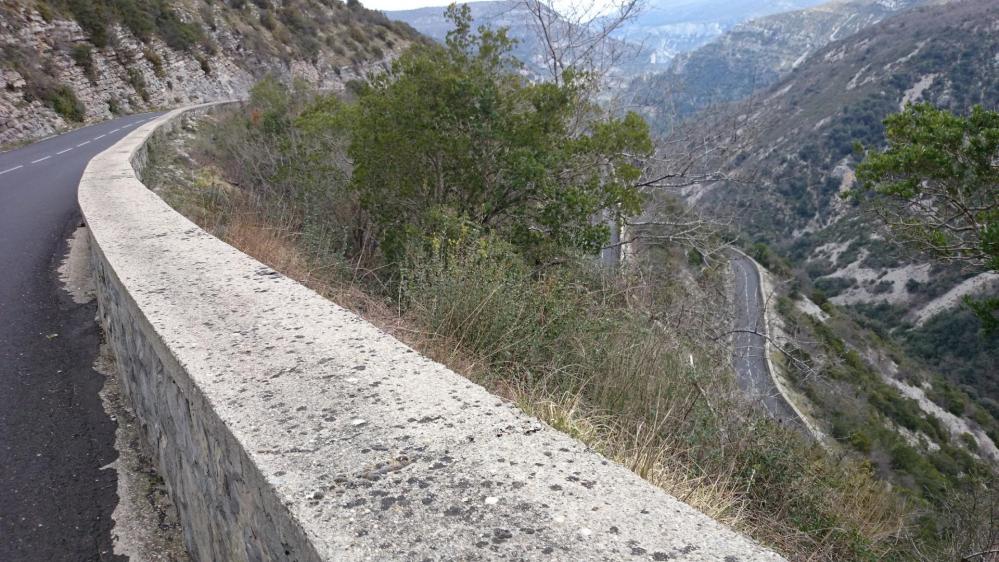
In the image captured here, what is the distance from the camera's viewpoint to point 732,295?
1184cm

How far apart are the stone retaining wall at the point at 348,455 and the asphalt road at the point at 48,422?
0.33 m

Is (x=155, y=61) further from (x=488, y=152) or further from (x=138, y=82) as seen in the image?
(x=488, y=152)

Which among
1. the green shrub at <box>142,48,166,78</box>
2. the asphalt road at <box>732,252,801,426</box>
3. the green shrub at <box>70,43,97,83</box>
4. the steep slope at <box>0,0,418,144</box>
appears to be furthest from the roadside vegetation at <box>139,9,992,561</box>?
the green shrub at <box>142,48,166,78</box>

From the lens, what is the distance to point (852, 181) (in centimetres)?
7025

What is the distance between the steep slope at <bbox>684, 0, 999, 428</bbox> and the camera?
5150cm

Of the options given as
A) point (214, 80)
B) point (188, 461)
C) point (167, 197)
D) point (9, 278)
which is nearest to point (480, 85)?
point (167, 197)

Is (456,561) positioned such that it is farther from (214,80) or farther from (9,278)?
(214,80)

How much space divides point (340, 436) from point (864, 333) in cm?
5106

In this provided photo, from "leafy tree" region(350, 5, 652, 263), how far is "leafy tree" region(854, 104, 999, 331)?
17.4 ft

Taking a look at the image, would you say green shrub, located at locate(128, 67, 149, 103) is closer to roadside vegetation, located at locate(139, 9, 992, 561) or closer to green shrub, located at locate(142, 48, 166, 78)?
green shrub, located at locate(142, 48, 166, 78)

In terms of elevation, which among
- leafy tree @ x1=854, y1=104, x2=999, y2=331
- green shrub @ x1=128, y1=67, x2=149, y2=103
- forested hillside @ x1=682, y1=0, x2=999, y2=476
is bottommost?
forested hillside @ x1=682, y1=0, x2=999, y2=476

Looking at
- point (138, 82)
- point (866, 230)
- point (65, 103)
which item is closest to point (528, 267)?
point (65, 103)

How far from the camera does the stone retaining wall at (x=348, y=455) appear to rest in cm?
144

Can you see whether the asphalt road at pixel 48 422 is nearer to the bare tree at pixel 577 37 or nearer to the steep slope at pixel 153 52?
the bare tree at pixel 577 37
